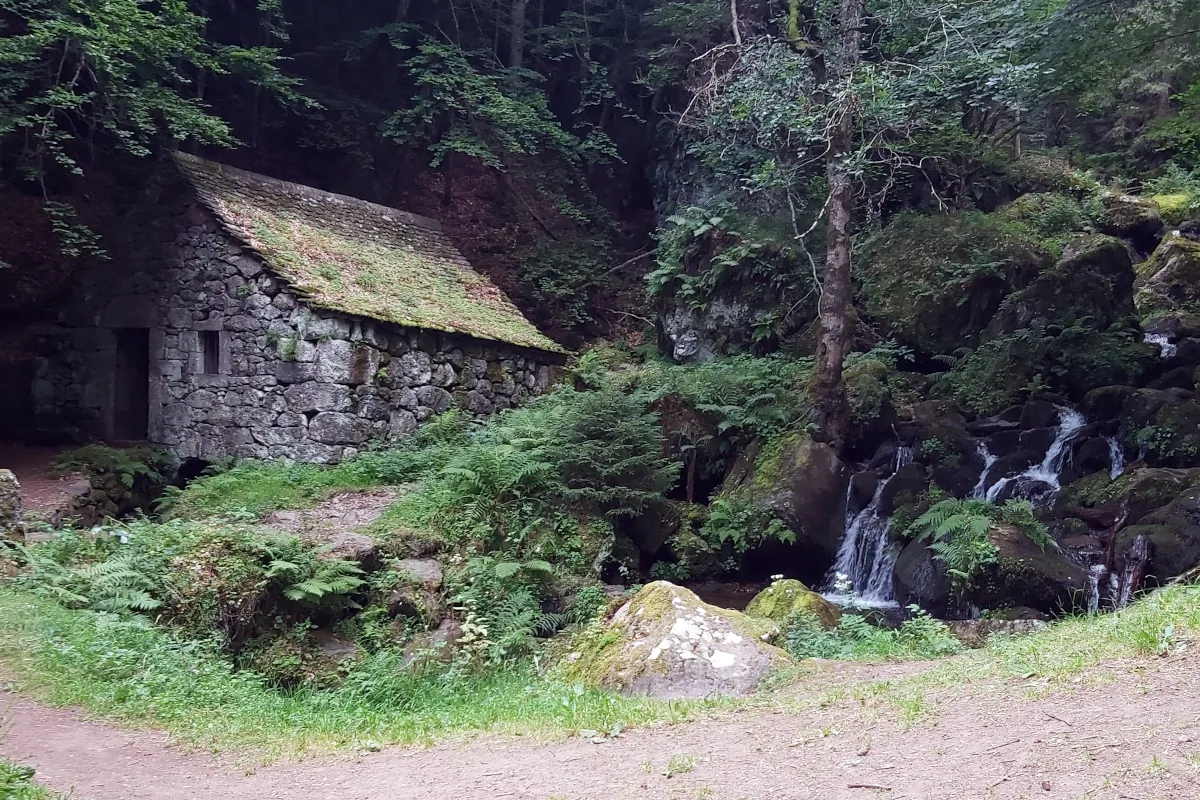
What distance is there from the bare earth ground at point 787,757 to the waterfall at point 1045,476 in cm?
688

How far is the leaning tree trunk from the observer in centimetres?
1208

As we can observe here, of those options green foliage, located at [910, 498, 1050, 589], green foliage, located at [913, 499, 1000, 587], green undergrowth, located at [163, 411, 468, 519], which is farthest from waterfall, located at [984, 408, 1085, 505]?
green undergrowth, located at [163, 411, 468, 519]

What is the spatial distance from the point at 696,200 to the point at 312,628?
14.7 m

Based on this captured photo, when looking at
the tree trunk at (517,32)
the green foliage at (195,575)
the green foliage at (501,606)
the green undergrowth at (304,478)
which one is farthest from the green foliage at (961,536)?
the tree trunk at (517,32)

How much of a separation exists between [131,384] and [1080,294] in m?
16.5

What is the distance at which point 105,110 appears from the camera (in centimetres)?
1298

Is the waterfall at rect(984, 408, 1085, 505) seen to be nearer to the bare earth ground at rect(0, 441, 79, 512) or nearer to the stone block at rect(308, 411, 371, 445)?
the stone block at rect(308, 411, 371, 445)

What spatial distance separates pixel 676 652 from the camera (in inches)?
246

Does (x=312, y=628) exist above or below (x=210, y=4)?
below

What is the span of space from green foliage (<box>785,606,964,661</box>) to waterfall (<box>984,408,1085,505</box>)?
400 cm

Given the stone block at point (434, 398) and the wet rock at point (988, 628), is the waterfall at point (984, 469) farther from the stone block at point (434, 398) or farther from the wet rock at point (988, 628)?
the stone block at point (434, 398)

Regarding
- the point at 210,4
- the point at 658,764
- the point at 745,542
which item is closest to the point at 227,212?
the point at 210,4

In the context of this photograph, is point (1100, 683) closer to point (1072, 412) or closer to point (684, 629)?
point (684, 629)

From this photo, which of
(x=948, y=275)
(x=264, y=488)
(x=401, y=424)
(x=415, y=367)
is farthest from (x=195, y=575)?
(x=948, y=275)
